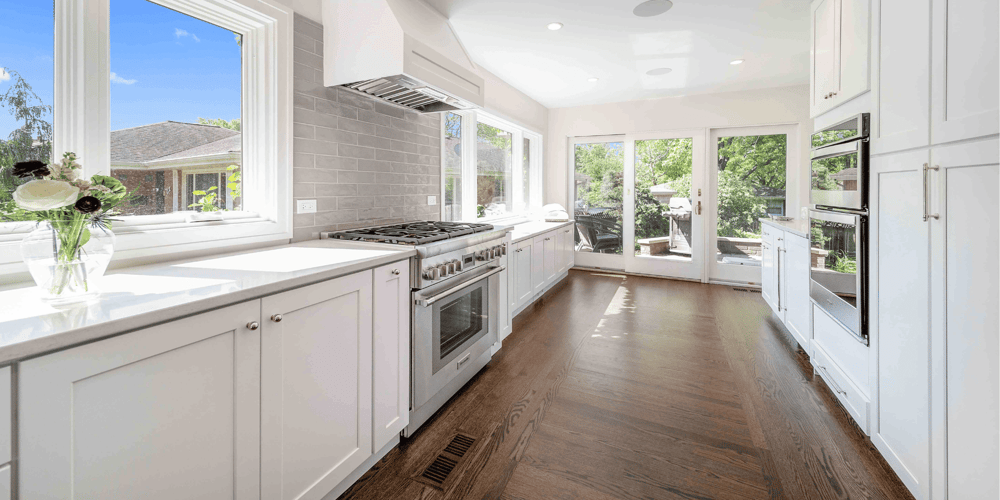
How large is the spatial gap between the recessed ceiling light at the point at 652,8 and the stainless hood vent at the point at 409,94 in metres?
1.35

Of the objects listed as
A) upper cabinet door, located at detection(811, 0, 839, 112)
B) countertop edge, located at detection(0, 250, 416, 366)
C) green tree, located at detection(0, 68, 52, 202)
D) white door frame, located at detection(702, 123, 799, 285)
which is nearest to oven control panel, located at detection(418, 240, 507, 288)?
countertop edge, located at detection(0, 250, 416, 366)

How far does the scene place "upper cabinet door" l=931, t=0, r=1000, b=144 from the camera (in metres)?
1.09

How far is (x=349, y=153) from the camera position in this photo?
241 centimetres

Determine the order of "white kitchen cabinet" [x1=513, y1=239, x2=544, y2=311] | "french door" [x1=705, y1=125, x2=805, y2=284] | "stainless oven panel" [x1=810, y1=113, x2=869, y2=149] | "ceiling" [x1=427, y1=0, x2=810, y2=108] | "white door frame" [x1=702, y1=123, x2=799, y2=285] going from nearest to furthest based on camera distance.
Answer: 1. "stainless oven panel" [x1=810, y1=113, x2=869, y2=149]
2. "ceiling" [x1=427, y1=0, x2=810, y2=108]
3. "white kitchen cabinet" [x1=513, y1=239, x2=544, y2=311]
4. "french door" [x1=705, y1=125, x2=805, y2=284]
5. "white door frame" [x1=702, y1=123, x2=799, y2=285]

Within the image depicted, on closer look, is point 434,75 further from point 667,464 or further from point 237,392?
point 667,464

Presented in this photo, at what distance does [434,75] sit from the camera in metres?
2.22

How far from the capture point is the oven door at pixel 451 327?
1.89 metres

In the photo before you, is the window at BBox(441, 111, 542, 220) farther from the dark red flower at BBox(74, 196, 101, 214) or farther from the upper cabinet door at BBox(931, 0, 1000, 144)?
the upper cabinet door at BBox(931, 0, 1000, 144)

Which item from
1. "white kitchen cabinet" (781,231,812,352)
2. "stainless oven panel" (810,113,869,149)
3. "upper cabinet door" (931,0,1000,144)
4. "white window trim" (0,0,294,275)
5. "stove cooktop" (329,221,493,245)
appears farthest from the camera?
"white kitchen cabinet" (781,231,812,352)

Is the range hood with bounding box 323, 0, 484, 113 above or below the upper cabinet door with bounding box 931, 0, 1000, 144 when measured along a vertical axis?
above

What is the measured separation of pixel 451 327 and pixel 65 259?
57.5 inches

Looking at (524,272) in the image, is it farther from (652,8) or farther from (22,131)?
(22,131)

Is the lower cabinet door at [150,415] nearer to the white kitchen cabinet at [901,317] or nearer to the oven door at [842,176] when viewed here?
the white kitchen cabinet at [901,317]

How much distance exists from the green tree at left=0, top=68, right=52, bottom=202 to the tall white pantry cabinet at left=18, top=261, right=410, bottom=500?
0.92m
